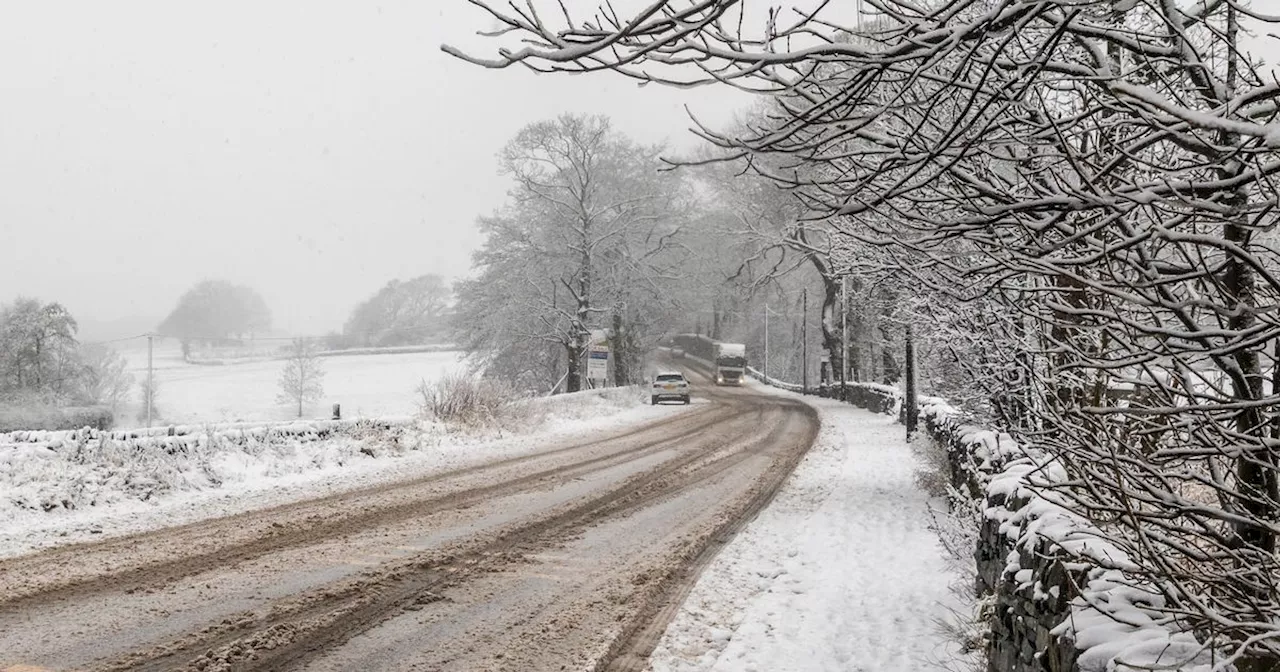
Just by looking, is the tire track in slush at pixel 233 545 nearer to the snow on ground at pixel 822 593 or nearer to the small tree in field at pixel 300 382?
the snow on ground at pixel 822 593

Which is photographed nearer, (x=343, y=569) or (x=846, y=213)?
(x=846, y=213)

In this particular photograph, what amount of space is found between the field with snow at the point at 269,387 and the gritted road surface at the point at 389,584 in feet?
60.5

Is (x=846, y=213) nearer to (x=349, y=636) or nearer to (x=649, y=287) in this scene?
(x=349, y=636)

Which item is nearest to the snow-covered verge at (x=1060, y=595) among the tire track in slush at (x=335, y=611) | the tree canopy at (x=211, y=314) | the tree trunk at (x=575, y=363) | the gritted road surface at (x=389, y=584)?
the gritted road surface at (x=389, y=584)

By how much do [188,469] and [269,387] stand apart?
41.8m

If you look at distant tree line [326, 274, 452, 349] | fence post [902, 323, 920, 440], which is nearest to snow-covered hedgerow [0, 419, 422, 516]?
fence post [902, 323, 920, 440]

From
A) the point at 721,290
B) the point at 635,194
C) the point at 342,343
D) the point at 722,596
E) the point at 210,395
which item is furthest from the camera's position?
the point at 342,343

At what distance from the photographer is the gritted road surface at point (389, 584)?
207 inches

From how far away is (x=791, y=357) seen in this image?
6462 centimetres

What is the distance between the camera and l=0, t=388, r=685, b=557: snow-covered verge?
9078 millimetres

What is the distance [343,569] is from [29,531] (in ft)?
12.8

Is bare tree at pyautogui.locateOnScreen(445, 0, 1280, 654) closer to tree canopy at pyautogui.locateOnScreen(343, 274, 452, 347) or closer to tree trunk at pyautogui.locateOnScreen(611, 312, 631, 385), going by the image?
tree trunk at pyautogui.locateOnScreen(611, 312, 631, 385)

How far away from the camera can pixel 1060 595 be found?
350 cm

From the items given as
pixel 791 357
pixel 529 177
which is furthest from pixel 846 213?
pixel 791 357
